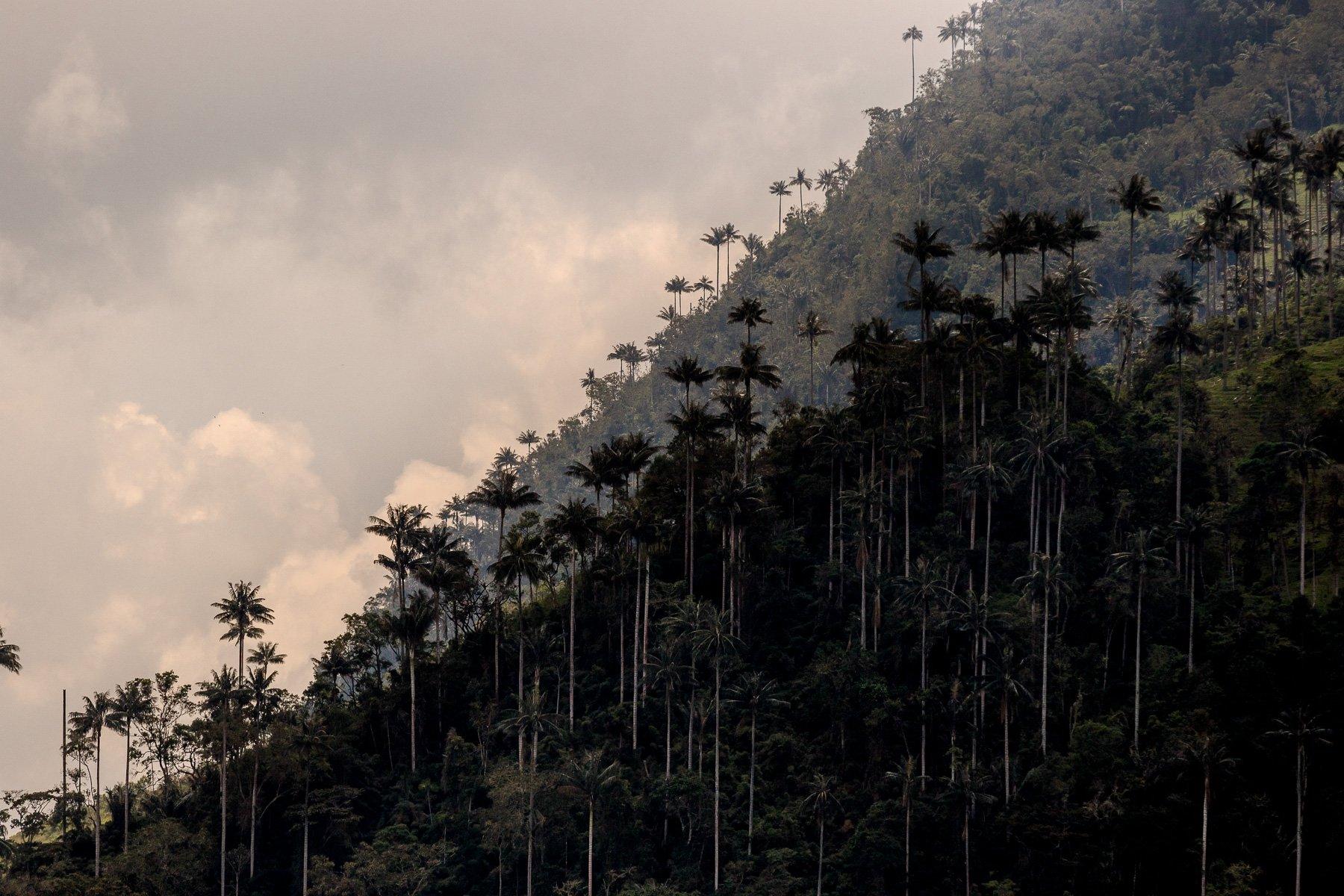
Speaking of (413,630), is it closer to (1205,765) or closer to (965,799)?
(965,799)

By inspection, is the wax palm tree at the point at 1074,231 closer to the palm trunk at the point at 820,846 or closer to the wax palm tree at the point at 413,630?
the palm trunk at the point at 820,846

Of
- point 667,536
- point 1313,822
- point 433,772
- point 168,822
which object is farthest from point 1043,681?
point 168,822

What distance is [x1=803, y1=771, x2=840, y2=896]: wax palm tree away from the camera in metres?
109

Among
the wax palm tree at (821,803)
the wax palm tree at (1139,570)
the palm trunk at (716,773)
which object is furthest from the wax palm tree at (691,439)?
the wax palm tree at (1139,570)

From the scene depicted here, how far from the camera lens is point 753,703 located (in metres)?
119

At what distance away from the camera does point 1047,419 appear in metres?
128

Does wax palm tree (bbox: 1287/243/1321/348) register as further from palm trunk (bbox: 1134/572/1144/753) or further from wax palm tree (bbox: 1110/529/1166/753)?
palm trunk (bbox: 1134/572/1144/753)

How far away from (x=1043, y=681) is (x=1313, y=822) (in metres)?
23.5

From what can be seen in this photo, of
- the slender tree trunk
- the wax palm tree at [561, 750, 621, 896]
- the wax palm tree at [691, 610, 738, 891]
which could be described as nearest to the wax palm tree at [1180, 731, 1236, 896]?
the wax palm tree at [691, 610, 738, 891]

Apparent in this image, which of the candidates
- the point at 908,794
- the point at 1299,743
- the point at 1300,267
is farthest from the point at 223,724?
the point at 1300,267

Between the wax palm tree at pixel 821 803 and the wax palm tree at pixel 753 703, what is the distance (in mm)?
4526

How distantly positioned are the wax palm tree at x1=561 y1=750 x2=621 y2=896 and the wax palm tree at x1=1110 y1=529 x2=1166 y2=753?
41894mm

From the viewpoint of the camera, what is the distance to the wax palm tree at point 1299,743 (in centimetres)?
9294

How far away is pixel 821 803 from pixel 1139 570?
32472 mm
